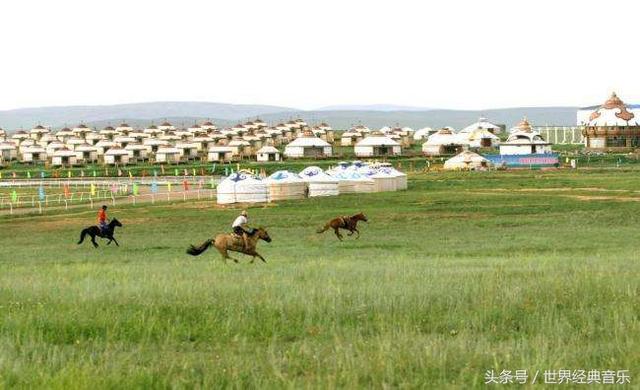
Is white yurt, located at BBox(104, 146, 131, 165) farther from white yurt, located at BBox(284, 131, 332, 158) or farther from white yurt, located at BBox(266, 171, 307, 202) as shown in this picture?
white yurt, located at BBox(266, 171, 307, 202)

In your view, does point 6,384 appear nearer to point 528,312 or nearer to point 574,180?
point 528,312

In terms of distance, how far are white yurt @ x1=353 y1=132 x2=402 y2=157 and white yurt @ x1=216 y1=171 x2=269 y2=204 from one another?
5565 cm

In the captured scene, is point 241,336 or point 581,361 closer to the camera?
point 581,361

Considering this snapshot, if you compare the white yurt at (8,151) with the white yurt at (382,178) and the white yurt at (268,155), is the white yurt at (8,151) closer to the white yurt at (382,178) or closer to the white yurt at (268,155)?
the white yurt at (268,155)

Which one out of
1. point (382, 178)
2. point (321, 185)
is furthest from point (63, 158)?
point (321, 185)

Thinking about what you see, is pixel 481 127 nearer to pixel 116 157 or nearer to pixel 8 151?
pixel 116 157

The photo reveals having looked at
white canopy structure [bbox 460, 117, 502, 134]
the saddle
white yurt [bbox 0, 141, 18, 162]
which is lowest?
white yurt [bbox 0, 141, 18, 162]

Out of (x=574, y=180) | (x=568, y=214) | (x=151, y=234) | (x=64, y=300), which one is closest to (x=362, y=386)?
(x=64, y=300)

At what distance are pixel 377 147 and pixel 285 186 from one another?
5695 centimetres

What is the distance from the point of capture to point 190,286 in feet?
45.3

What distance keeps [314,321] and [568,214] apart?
30.9 meters

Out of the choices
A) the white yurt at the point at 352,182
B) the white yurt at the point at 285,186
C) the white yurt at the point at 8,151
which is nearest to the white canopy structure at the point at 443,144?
the white yurt at the point at 352,182

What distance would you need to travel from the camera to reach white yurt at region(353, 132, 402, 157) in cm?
11225

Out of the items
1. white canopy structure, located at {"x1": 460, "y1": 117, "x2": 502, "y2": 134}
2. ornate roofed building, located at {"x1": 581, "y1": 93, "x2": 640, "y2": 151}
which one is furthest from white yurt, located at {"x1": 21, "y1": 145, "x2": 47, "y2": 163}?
ornate roofed building, located at {"x1": 581, "y1": 93, "x2": 640, "y2": 151}
